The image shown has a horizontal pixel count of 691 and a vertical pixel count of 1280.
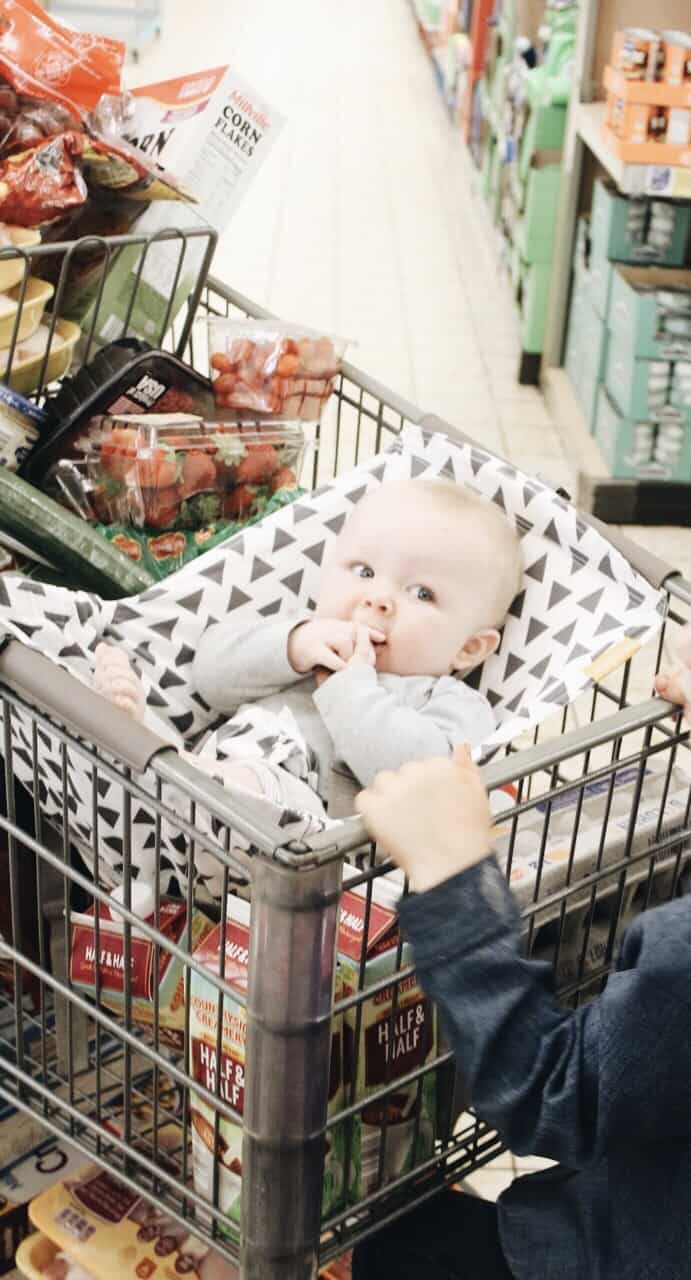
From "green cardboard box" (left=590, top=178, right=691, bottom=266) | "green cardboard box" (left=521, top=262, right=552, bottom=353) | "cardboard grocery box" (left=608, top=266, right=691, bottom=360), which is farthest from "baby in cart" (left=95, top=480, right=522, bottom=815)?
"green cardboard box" (left=521, top=262, right=552, bottom=353)

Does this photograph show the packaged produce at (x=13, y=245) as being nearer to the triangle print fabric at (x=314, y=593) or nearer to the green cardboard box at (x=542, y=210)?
the triangle print fabric at (x=314, y=593)

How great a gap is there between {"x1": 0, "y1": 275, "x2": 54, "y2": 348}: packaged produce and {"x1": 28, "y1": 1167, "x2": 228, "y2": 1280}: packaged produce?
2.84 feet

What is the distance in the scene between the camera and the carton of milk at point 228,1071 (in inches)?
46.6

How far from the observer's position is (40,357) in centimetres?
176

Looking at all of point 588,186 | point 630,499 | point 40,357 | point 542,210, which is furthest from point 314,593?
point 542,210

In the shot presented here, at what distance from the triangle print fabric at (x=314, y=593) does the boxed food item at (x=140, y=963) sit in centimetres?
9

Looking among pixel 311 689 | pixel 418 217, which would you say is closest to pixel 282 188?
pixel 418 217

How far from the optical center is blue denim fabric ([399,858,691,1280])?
99 centimetres

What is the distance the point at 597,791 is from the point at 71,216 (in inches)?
36.3

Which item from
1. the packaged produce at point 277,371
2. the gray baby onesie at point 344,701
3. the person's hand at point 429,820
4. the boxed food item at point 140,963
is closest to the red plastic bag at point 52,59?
the packaged produce at point 277,371

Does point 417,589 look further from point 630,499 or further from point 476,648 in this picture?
point 630,499

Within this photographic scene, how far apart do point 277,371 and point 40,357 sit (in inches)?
11.0

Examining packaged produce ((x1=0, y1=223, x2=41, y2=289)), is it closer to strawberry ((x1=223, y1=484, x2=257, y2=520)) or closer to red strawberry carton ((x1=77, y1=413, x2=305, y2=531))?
red strawberry carton ((x1=77, y1=413, x2=305, y2=531))

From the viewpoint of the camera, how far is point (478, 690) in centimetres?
171
